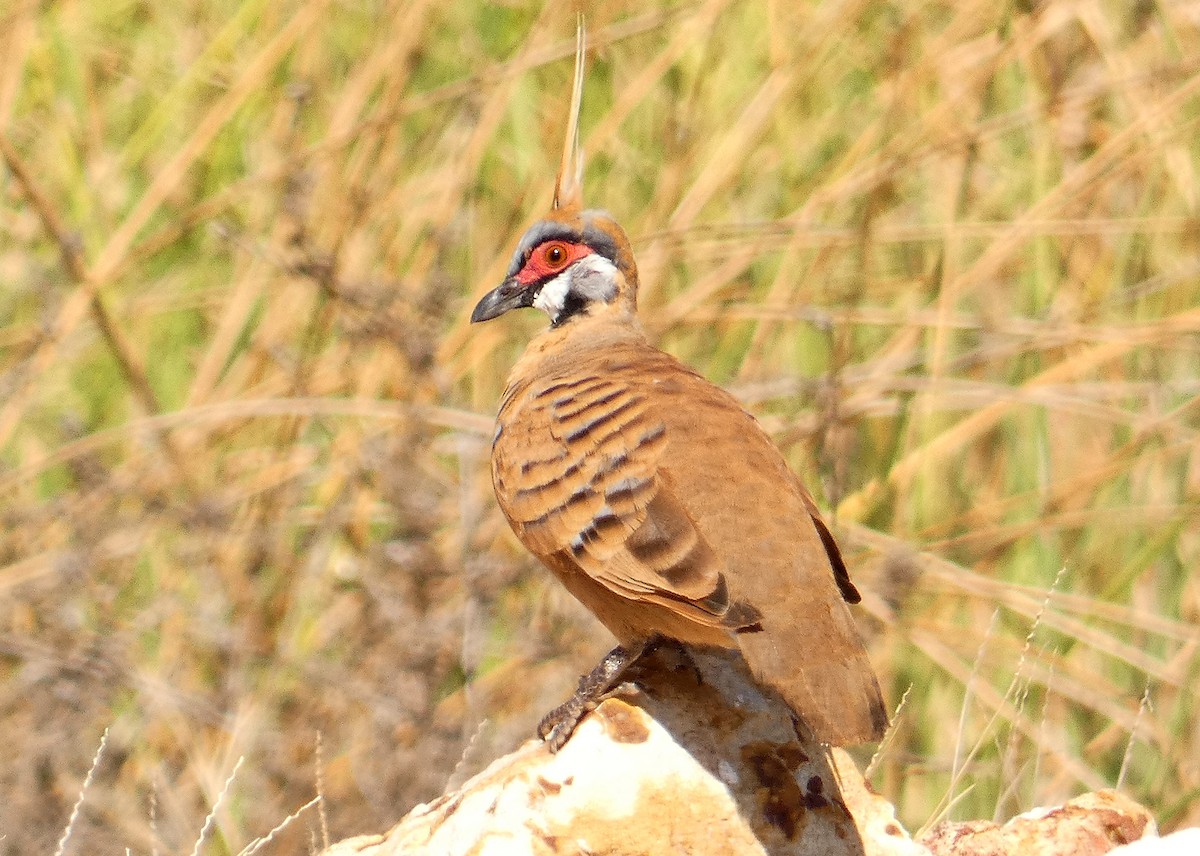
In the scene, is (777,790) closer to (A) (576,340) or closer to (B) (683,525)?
(B) (683,525)

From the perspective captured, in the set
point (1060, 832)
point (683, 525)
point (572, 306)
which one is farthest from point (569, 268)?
point (1060, 832)

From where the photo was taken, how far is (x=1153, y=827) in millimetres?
3582

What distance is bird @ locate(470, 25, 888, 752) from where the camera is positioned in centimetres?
332

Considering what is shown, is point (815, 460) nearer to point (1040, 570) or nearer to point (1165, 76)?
point (1040, 570)

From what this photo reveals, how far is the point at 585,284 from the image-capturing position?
15.5ft

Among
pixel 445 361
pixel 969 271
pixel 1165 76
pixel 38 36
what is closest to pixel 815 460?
pixel 969 271

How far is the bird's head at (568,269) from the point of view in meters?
4.70

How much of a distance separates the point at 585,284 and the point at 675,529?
130 centimetres

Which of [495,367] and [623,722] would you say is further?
[495,367]

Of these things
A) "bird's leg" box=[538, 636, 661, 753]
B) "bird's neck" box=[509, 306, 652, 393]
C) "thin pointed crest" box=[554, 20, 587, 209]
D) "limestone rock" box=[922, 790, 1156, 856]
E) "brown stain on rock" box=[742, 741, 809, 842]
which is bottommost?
"limestone rock" box=[922, 790, 1156, 856]

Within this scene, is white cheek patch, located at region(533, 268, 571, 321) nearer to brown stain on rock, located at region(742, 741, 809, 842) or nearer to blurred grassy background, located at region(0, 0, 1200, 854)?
blurred grassy background, located at region(0, 0, 1200, 854)

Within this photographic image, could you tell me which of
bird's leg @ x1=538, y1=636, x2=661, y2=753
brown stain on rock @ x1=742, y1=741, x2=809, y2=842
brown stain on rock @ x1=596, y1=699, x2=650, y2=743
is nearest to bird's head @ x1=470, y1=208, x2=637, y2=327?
bird's leg @ x1=538, y1=636, x2=661, y2=753

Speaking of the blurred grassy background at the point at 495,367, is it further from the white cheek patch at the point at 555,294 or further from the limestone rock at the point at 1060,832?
the limestone rock at the point at 1060,832

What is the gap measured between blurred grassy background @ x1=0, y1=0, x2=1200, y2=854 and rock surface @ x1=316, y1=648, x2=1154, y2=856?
1.61 meters
